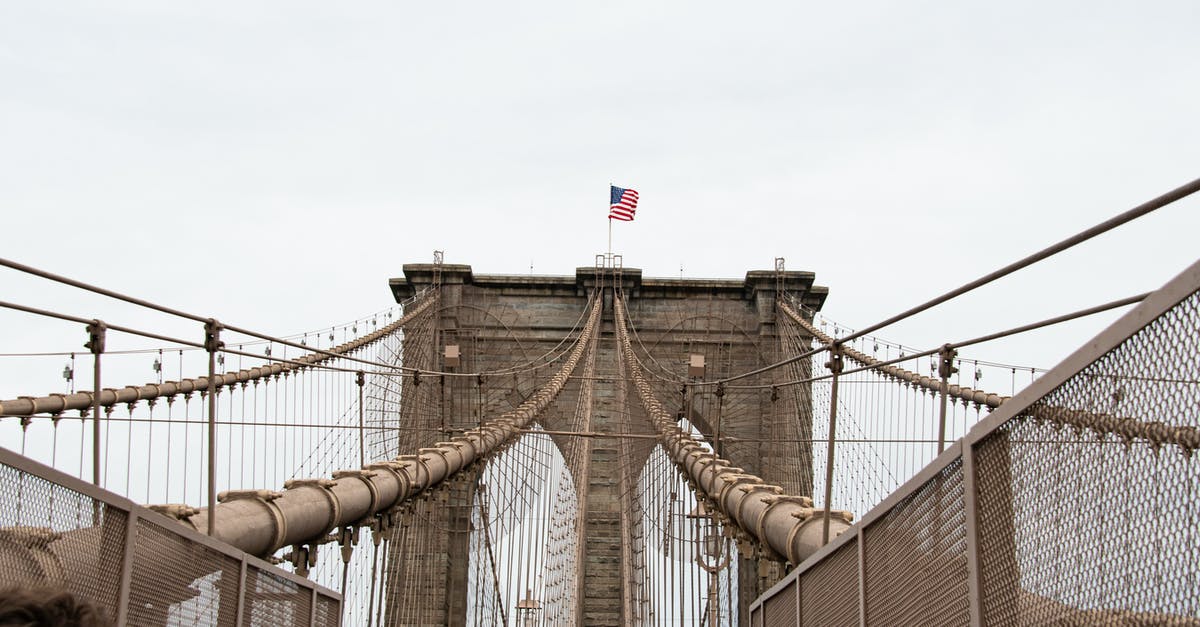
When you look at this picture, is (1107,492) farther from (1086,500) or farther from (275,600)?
(275,600)

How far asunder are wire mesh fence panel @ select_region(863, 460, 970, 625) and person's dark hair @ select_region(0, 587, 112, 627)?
189 centimetres

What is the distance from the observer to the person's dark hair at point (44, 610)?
3.79ft

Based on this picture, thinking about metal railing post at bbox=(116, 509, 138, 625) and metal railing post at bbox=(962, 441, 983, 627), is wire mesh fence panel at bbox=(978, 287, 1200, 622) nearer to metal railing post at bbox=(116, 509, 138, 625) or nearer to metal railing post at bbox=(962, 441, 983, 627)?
metal railing post at bbox=(962, 441, 983, 627)

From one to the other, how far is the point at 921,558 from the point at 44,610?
7.43 feet

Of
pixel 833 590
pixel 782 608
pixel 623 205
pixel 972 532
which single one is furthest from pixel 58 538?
pixel 623 205

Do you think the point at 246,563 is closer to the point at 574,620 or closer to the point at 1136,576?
the point at 1136,576

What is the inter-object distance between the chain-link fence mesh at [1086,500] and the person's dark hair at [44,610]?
1.36 meters

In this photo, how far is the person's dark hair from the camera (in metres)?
1.16

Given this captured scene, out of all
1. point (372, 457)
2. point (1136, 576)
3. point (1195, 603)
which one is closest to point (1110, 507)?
point (1136, 576)

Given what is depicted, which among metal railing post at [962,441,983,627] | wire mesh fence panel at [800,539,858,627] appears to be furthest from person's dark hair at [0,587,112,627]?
wire mesh fence panel at [800,539,858,627]

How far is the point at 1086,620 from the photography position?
81.7 inches

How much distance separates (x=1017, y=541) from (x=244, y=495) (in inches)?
139

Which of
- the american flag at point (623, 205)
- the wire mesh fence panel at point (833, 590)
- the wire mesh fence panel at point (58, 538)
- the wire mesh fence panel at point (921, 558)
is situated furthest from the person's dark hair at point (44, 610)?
the american flag at point (623, 205)

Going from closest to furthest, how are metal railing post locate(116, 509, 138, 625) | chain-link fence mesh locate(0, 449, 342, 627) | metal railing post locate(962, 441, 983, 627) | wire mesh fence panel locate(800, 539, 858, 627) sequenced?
metal railing post locate(962, 441, 983, 627)
chain-link fence mesh locate(0, 449, 342, 627)
metal railing post locate(116, 509, 138, 625)
wire mesh fence panel locate(800, 539, 858, 627)
